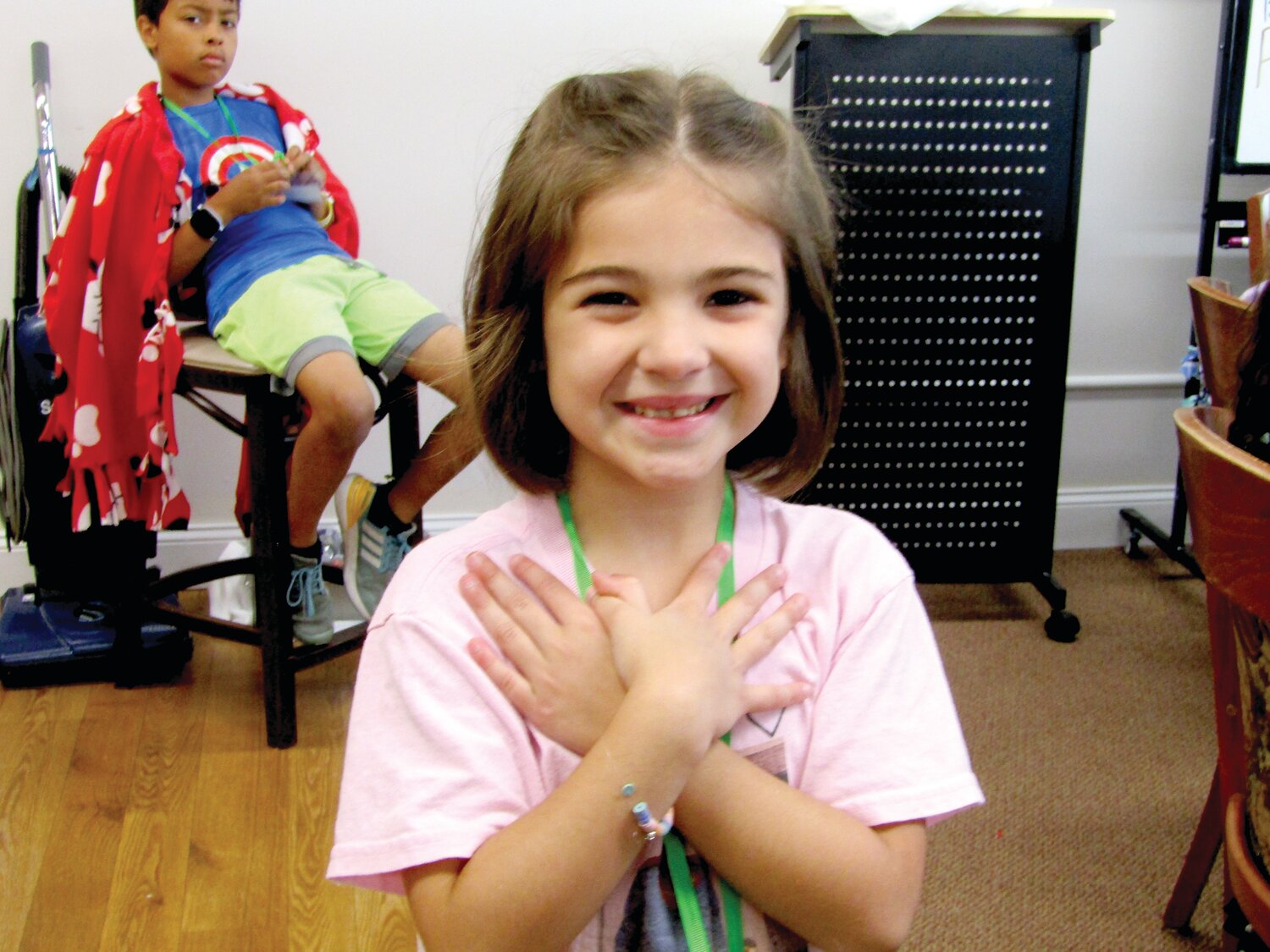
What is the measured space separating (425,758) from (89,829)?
1.17 metres

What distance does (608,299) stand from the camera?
756mm

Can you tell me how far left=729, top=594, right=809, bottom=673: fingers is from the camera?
75 centimetres

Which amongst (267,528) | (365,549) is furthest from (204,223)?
(365,549)

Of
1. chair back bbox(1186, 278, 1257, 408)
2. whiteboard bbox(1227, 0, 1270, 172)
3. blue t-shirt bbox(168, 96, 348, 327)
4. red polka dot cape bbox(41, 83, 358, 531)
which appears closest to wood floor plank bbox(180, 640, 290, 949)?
red polka dot cape bbox(41, 83, 358, 531)

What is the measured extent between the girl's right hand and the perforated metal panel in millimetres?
1373

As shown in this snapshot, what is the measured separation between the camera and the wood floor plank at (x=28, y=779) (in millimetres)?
1491

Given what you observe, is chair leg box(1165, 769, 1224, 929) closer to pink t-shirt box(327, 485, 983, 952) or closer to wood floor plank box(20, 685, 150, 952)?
pink t-shirt box(327, 485, 983, 952)

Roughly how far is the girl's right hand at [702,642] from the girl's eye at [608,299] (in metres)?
0.18

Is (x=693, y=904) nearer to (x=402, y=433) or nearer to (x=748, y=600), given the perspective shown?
(x=748, y=600)

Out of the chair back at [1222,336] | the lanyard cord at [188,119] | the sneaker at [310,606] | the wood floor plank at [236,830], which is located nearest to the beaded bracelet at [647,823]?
the chair back at [1222,336]

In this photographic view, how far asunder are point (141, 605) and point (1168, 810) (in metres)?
1.69

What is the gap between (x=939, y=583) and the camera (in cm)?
250

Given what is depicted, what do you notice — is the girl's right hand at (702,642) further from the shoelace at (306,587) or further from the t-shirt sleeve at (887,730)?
the shoelace at (306,587)

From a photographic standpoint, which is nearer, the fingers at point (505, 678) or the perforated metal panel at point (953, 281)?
the fingers at point (505, 678)
